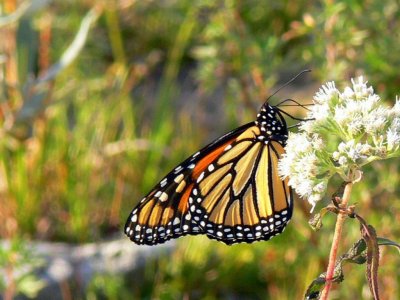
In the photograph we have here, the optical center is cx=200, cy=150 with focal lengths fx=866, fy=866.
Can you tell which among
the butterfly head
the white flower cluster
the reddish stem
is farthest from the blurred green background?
the reddish stem

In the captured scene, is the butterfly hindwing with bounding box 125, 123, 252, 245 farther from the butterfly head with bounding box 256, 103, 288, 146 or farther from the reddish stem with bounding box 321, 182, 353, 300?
the reddish stem with bounding box 321, 182, 353, 300

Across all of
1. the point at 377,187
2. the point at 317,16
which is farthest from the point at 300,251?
the point at 317,16

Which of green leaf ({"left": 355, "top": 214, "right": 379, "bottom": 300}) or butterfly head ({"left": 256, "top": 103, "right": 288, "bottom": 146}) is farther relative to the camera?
butterfly head ({"left": 256, "top": 103, "right": 288, "bottom": 146})

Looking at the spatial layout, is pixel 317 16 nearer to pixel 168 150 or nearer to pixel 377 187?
pixel 377 187

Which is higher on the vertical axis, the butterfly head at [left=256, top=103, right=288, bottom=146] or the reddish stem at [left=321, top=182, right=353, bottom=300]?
the butterfly head at [left=256, top=103, right=288, bottom=146]

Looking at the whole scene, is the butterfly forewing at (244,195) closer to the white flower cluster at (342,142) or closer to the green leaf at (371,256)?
the white flower cluster at (342,142)

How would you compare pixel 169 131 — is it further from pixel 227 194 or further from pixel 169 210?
pixel 169 210

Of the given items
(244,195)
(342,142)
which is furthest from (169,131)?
(342,142)
